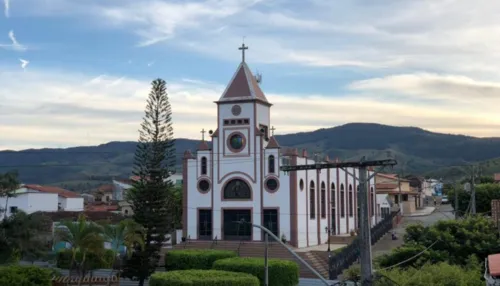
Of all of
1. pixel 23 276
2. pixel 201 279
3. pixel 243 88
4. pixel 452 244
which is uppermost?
pixel 243 88

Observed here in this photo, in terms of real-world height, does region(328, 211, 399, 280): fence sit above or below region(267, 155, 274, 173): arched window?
below

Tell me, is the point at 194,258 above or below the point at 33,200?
below

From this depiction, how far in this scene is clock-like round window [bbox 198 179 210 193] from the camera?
4597 cm

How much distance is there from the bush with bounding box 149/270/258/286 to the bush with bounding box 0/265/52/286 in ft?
14.5

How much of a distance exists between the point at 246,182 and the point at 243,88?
21.1 ft

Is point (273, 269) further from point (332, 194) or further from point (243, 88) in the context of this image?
point (332, 194)

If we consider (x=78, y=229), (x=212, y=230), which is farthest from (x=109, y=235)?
(x=212, y=230)

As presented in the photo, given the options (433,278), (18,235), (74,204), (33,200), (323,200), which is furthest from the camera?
(74,204)

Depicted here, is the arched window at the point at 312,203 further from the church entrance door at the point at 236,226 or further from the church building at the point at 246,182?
the church entrance door at the point at 236,226

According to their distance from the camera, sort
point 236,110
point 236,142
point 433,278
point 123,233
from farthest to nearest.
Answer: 1. point 236,110
2. point 236,142
3. point 123,233
4. point 433,278

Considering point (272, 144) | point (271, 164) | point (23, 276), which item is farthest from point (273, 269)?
point (272, 144)

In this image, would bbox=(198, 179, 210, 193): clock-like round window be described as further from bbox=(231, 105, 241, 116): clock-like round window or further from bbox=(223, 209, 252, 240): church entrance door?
bbox=(231, 105, 241, 116): clock-like round window

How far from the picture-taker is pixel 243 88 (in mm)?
46000

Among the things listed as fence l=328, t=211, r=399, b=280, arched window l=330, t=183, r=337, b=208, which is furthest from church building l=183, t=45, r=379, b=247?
fence l=328, t=211, r=399, b=280
